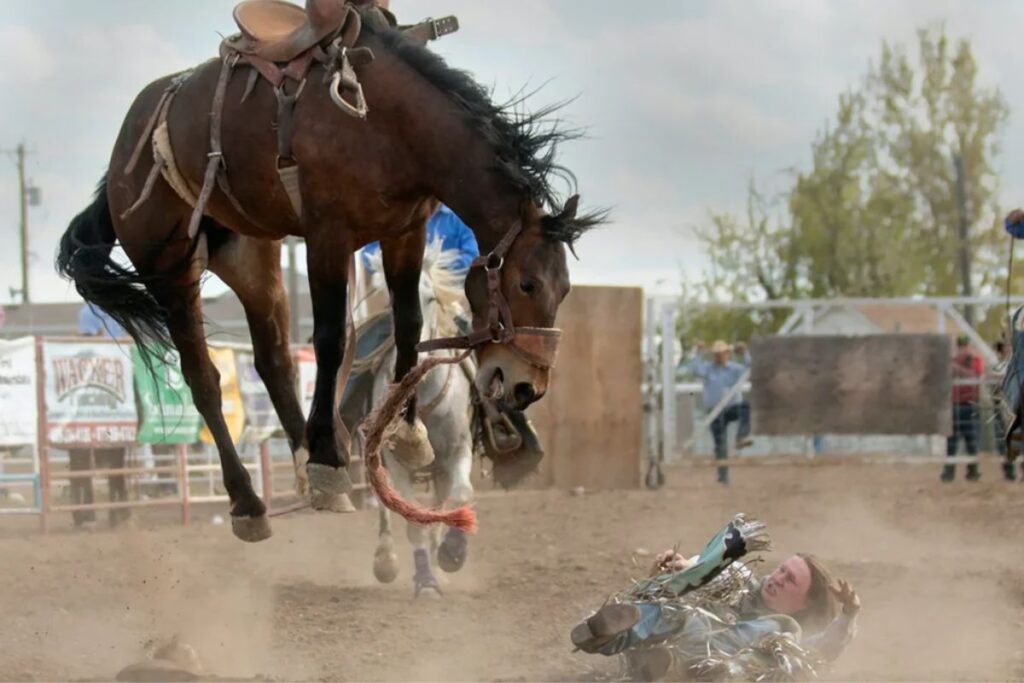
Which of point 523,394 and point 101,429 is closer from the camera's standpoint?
point 523,394

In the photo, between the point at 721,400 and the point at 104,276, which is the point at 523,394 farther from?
the point at 721,400

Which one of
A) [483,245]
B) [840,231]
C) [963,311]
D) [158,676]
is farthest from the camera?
[840,231]

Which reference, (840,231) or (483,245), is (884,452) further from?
(840,231)

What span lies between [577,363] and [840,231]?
76.1 feet

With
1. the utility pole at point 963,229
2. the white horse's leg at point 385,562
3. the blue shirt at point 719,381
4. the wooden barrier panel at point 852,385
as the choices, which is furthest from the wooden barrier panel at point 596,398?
the utility pole at point 963,229

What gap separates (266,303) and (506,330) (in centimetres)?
173

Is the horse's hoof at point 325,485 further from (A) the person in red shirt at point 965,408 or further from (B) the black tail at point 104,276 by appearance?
(A) the person in red shirt at point 965,408

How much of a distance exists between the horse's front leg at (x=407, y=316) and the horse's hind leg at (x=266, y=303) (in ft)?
1.66

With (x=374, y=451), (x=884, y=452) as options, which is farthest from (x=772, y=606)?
(x=884, y=452)

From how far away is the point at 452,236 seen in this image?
856cm

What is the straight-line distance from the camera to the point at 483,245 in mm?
4848

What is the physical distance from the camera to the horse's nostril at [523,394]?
4781 mm

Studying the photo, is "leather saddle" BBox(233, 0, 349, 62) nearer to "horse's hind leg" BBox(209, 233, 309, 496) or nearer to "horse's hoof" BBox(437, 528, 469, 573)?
"horse's hind leg" BBox(209, 233, 309, 496)

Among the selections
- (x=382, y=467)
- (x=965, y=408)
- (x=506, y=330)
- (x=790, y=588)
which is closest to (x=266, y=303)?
(x=382, y=467)
